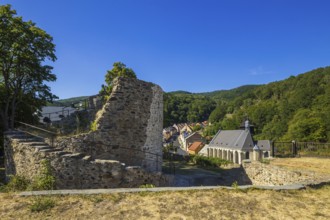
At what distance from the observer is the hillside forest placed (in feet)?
185

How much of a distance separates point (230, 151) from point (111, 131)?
130ft

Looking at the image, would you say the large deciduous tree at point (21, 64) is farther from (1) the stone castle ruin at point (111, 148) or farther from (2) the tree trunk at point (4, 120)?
(1) the stone castle ruin at point (111, 148)

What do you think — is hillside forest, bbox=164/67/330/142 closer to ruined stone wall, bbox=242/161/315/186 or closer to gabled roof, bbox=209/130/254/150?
gabled roof, bbox=209/130/254/150

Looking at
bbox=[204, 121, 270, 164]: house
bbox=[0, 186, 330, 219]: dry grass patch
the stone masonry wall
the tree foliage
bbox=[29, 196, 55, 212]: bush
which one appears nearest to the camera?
Answer: bbox=[0, 186, 330, 219]: dry grass patch

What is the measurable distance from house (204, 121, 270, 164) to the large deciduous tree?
3083 cm

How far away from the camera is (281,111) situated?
83.6m

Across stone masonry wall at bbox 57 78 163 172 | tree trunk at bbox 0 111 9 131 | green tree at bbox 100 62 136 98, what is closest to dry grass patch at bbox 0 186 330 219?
stone masonry wall at bbox 57 78 163 172

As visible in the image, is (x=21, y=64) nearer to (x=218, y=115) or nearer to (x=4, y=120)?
(x=4, y=120)

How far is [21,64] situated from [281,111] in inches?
3263

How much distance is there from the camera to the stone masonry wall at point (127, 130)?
34.7ft

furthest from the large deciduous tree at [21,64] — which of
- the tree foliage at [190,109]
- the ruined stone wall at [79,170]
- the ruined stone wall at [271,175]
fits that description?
the tree foliage at [190,109]

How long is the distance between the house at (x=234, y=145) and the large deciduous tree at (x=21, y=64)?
30834 mm

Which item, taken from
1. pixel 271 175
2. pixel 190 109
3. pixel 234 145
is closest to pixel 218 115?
pixel 190 109

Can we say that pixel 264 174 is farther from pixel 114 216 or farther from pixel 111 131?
pixel 114 216
